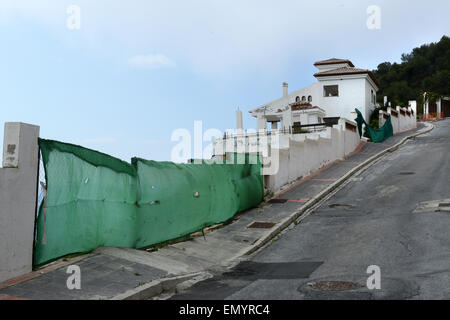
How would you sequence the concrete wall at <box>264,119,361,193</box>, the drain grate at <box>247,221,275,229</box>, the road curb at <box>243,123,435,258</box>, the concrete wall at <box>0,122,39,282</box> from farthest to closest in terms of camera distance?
1. the concrete wall at <box>264,119,361,193</box>
2. the drain grate at <box>247,221,275,229</box>
3. the road curb at <box>243,123,435,258</box>
4. the concrete wall at <box>0,122,39,282</box>

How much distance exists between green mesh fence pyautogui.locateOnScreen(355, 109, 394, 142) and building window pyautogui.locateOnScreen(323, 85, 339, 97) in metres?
8.02

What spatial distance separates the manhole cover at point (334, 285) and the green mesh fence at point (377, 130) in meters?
30.8

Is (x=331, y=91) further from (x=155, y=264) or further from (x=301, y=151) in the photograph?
(x=155, y=264)

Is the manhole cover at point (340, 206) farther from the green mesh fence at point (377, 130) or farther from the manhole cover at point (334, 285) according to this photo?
the green mesh fence at point (377, 130)

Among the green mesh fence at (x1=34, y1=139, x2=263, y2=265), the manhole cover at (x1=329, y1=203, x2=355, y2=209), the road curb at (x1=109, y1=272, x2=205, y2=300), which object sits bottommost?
the road curb at (x1=109, y1=272, x2=205, y2=300)

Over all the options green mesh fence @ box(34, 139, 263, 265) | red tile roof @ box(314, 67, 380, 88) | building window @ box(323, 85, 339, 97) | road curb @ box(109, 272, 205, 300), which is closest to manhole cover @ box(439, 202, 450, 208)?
green mesh fence @ box(34, 139, 263, 265)

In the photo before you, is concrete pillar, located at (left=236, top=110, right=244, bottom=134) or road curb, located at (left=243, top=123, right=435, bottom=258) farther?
concrete pillar, located at (left=236, top=110, right=244, bottom=134)

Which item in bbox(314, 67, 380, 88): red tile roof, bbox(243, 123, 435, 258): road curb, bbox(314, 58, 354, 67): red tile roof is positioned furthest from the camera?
bbox(314, 58, 354, 67): red tile roof

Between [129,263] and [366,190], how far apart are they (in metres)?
13.1

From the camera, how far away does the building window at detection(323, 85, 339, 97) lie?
47.1 m

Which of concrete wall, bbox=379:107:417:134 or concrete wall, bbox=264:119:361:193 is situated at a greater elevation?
concrete wall, bbox=379:107:417:134

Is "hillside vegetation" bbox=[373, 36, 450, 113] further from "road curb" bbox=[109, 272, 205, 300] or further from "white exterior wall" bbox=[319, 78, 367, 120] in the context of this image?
"road curb" bbox=[109, 272, 205, 300]

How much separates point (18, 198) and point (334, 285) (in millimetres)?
5834

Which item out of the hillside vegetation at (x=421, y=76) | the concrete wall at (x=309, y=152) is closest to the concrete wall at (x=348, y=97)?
the concrete wall at (x=309, y=152)
